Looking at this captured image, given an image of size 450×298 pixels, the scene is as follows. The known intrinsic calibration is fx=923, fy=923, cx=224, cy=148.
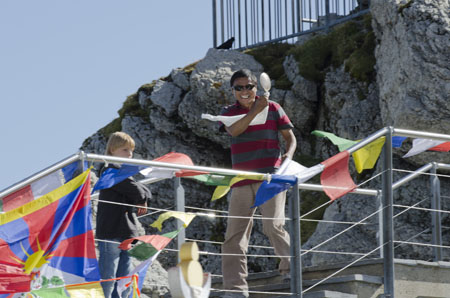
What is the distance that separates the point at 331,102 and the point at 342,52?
89 centimetres

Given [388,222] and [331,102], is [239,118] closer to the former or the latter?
[388,222]

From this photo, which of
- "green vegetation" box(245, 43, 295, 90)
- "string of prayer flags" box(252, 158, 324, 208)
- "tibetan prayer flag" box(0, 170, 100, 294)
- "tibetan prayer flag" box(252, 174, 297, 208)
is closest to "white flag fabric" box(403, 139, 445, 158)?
"string of prayer flags" box(252, 158, 324, 208)

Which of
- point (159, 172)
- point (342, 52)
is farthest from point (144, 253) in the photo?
point (342, 52)

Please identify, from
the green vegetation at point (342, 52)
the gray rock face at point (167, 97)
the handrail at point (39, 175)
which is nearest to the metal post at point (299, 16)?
the green vegetation at point (342, 52)

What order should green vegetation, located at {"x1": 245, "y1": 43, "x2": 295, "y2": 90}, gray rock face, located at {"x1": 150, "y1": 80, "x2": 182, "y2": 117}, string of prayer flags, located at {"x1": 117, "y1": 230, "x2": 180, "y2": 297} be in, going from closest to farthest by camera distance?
string of prayer flags, located at {"x1": 117, "y1": 230, "x2": 180, "y2": 297} → green vegetation, located at {"x1": 245, "y1": 43, "x2": 295, "y2": 90} → gray rock face, located at {"x1": 150, "y1": 80, "x2": 182, "y2": 117}

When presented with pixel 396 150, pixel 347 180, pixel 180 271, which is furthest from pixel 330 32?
pixel 180 271

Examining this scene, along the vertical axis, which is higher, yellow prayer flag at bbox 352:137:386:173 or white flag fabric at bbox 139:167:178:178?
yellow prayer flag at bbox 352:137:386:173

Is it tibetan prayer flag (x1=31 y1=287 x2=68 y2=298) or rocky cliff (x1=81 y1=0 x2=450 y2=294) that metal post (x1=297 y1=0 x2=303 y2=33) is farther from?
tibetan prayer flag (x1=31 y1=287 x2=68 y2=298)

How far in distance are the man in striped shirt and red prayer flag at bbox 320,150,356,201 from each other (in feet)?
1.15

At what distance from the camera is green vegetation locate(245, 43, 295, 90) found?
15527mm

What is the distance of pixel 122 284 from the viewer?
249 inches

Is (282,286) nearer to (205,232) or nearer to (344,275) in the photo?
(344,275)

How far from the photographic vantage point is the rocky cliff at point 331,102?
40.8 feet

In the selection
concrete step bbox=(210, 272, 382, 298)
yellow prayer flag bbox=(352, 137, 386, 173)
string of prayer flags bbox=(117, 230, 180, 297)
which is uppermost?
yellow prayer flag bbox=(352, 137, 386, 173)
